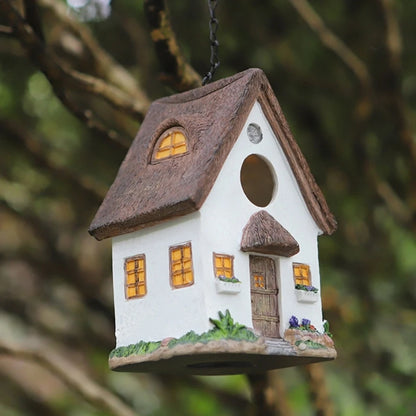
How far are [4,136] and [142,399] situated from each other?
4.44m

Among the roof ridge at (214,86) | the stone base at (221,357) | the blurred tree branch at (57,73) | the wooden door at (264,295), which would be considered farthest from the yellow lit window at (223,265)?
the blurred tree branch at (57,73)

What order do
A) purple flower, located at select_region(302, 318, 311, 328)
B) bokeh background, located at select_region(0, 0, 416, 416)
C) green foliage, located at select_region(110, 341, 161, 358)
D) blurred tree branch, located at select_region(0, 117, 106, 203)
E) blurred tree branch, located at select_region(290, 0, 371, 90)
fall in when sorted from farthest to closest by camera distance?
1. bokeh background, located at select_region(0, 0, 416, 416)
2. blurred tree branch, located at select_region(290, 0, 371, 90)
3. blurred tree branch, located at select_region(0, 117, 106, 203)
4. purple flower, located at select_region(302, 318, 311, 328)
5. green foliage, located at select_region(110, 341, 161, 358)

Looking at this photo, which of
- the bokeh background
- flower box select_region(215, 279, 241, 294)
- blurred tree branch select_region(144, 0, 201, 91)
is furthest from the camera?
the bokeh background

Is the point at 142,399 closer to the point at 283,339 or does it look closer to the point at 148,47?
the point at 148,47

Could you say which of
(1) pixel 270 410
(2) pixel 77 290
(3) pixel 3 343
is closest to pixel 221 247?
(1) pixel 270 410

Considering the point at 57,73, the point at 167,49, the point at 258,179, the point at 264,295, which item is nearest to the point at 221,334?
the point at 264,295

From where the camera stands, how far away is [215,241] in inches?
159

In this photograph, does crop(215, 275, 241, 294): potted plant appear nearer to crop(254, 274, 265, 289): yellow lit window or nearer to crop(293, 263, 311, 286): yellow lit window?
crop(254, 274, 265, 289): yellow lit window

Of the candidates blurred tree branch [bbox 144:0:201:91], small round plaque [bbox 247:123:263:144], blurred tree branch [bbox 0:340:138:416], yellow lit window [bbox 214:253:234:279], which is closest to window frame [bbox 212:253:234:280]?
yellow lit window [bbox 214:253:234:279]

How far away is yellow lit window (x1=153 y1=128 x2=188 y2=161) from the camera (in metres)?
4.29

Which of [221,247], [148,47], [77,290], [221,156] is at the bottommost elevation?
[221,247]

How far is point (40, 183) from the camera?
30.7 ft

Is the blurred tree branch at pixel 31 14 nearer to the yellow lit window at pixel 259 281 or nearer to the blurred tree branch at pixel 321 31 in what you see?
the yellow lit window at pixel 259 281

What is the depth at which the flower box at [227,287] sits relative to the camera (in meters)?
3.96
